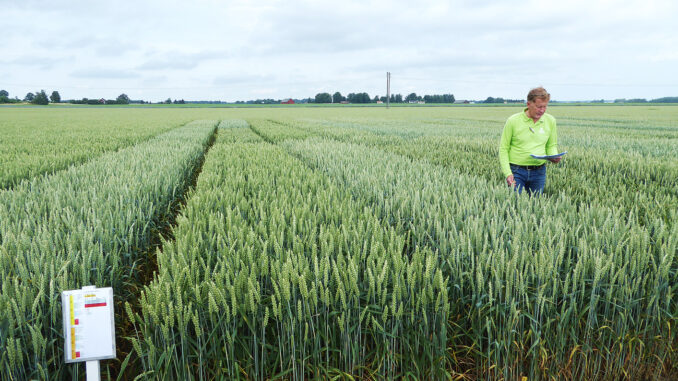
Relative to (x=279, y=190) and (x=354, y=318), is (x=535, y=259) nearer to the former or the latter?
(x=354, y=318)

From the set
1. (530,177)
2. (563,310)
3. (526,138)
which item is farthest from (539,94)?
(563,310)

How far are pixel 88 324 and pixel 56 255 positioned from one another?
1.33 meters

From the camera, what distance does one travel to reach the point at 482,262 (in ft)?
6.98

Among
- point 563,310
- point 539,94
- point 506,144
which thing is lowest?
point 563,310

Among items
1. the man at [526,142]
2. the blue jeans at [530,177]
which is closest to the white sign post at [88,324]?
the man at [526,142]

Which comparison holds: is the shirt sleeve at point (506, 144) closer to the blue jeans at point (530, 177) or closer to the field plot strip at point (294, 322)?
the blue jeans at point (530, 177)

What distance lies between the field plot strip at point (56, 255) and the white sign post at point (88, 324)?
30cm

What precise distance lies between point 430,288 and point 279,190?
2.51 metres

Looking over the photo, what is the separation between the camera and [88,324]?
138cm

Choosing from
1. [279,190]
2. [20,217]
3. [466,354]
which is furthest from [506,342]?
[20,217]

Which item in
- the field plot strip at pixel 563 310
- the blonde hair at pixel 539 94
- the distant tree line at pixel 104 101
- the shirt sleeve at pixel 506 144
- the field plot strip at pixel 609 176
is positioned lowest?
the field plot strip at pixel 563 310

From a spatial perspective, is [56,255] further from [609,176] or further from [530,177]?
[609,176]

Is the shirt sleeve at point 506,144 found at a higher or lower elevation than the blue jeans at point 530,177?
higher

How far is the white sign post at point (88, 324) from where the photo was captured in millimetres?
1356
